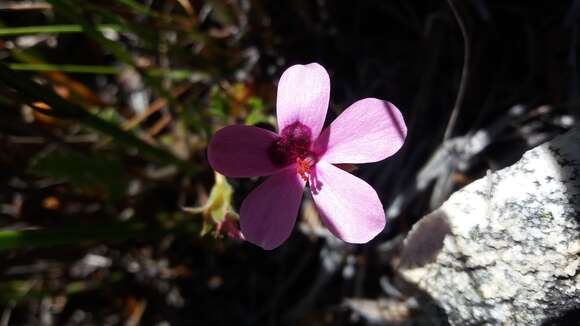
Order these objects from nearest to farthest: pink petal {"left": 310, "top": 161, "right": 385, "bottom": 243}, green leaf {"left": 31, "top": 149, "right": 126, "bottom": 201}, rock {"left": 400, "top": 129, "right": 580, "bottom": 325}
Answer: rock {"left": 400, "top": 129, "right": 580, "bottom": 325}, pink petal {"left": 310, "top": 161, "right": 385, "bottom": 243}, green leaf {"left": 31, "top": 149, "right": 126, "bottom": 201}

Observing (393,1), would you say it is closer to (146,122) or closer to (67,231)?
(146,122)

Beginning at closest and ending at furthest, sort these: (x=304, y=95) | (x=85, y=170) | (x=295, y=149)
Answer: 1. (x=304, y=95)
2. (x=295, y=149)
3. (x=85, y=170)

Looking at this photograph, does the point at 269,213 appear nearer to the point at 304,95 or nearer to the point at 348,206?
the point at 348,206

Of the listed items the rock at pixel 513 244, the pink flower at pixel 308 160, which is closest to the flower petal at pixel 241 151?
the pink flower at pixel 308 160

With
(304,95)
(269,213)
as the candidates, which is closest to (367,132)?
(304,95)

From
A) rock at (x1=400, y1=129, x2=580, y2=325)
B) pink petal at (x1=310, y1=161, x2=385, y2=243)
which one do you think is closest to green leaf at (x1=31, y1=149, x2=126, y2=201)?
pink petal at (x1=310, y1=161, x2=385, y2=243)

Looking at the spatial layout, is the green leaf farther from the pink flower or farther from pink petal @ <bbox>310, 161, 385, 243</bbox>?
pink petal @ <bbox>310, 161, 385, 243</bbox>

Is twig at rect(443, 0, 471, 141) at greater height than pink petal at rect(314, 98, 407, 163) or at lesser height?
greater

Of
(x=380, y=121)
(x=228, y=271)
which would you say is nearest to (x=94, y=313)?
(x=228, y=271)
